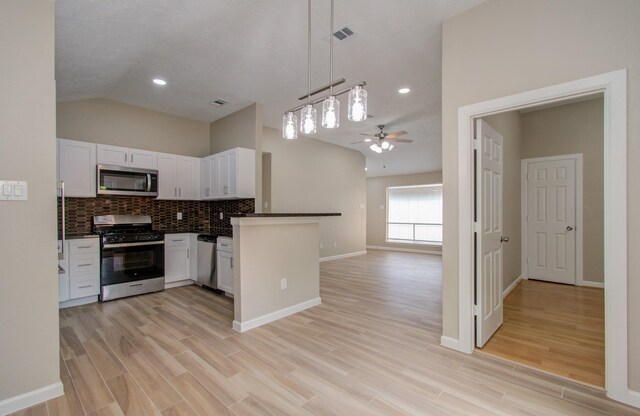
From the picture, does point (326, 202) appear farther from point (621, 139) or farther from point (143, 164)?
point (621, 139)

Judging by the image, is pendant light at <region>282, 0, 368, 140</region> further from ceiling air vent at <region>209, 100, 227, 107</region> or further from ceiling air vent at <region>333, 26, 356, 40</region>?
ceiling air vent at <region>209, 100, 227, 107</region>

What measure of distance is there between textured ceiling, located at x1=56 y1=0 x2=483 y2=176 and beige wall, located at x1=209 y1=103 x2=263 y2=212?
203 mm

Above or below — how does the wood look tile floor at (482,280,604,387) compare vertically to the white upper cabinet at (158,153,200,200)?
below

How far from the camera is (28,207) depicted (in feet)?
5.98

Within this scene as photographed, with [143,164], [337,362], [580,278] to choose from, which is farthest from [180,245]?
[580,278]

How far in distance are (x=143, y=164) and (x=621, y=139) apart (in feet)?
17.3

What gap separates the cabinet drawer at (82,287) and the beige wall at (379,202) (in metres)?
8.02

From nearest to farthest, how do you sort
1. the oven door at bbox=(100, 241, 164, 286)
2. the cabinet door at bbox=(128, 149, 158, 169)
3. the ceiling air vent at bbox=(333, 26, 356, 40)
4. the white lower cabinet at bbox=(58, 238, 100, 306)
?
the ceiling air vent at bbox=(333, 26, 356, 40)
the white lower cabinet at bbox=(58, 238, 100, 306)
the oven door at bbox=(100, 241, 164, 286)
the cabinet door at bbox=(128, 149, 158, 169)

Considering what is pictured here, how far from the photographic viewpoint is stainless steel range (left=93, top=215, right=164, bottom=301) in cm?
378

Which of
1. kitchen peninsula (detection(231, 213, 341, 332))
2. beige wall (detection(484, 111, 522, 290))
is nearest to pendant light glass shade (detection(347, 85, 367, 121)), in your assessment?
kitchen peninsula (detection(231, 213, 341, 332))

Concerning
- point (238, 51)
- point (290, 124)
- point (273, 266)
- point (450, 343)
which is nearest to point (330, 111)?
point (290, 124)

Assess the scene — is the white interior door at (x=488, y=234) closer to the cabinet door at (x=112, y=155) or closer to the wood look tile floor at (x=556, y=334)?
the wood look tile floor at (x=556, y=334)

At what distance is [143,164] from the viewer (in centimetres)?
433

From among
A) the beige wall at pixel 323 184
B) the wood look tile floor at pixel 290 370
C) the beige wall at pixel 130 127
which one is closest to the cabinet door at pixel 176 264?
the wood look tile floor at pixel 290 370
